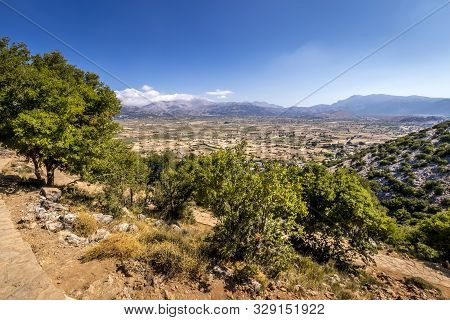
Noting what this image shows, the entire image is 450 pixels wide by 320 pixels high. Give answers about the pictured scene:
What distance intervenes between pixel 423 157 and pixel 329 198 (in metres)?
47.8

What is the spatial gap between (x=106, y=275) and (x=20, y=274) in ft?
8.40

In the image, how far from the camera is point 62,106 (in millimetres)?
18156

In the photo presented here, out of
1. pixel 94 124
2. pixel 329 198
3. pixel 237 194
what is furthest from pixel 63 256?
pixel 329 198

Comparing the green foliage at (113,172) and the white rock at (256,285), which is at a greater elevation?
the green foliage at (113,172)

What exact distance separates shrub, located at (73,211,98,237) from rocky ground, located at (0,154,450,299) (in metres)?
0.21

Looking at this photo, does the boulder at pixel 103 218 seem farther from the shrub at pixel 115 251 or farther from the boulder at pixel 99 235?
the shrub at pixel 115 251

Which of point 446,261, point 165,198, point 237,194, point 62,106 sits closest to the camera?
point 237,194

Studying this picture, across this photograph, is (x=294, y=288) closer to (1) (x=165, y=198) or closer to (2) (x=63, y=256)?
(2) (x=63, y=256)

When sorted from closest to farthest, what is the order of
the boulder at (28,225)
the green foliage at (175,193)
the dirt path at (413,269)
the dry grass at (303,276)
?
the dry grass at (303,276) → the boulder at (28,225) → the dirt path at (413,269) → the green foliage at (175,193)

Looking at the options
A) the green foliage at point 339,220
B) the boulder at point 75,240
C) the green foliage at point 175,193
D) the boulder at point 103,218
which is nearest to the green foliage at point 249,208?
the boulder at point 75,240

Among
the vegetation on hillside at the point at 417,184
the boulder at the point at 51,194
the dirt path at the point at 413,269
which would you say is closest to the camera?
the boulder at the point at 51,194

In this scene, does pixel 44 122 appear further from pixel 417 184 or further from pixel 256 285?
pixel 417 184

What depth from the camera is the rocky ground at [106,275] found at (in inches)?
340

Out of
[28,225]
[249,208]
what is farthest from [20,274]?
[249,208]
